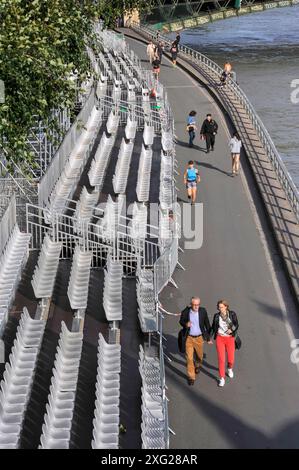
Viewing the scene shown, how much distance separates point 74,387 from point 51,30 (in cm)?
561

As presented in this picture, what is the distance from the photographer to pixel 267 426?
496 inches

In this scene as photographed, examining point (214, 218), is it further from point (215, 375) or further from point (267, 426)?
point (267, 426)

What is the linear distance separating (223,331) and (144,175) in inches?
392

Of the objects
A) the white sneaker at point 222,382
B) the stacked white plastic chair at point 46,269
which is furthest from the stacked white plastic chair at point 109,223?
the white sneaker at point 222,382

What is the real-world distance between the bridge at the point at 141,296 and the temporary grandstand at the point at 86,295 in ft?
0.10

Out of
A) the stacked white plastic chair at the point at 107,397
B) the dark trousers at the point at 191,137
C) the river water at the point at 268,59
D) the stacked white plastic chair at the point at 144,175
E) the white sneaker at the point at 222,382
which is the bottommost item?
the river water at the point at 268,59

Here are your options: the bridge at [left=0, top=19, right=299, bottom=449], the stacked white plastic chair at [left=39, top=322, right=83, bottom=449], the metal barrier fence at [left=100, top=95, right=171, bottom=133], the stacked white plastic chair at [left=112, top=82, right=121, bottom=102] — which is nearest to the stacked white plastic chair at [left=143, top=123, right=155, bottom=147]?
the bridge at [left=0, top=19, right=299, bottom=449]

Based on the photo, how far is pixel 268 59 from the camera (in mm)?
64062

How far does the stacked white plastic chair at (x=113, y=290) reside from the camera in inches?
584

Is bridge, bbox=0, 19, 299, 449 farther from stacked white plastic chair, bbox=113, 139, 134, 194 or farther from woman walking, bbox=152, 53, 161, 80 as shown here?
woman walking, bbox=152, 53, 161, 80

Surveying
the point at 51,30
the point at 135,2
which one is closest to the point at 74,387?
the point at 51,30

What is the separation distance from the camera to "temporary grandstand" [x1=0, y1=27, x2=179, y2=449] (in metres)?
11.9

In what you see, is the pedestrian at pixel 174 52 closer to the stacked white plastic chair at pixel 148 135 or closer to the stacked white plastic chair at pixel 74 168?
the stacked white plastic chair at pixel 148 135

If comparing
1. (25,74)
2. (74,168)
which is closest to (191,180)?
(74,168)
